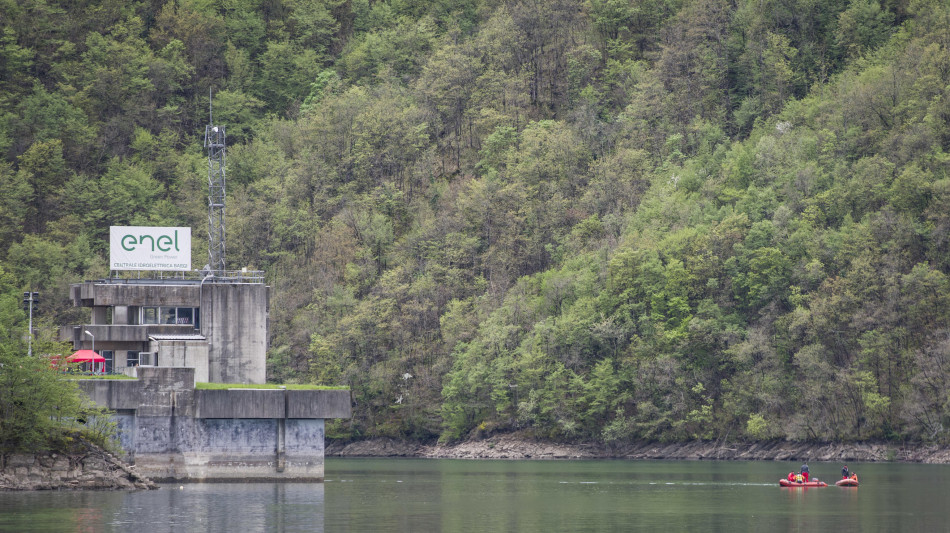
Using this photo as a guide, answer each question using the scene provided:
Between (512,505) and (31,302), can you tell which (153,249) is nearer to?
(31,302)

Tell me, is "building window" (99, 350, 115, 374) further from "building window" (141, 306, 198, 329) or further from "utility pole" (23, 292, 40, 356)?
"utility pole" (23, 292, 40, 356)

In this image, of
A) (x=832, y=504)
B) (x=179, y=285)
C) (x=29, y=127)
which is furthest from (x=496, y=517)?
(x=29, y=127)

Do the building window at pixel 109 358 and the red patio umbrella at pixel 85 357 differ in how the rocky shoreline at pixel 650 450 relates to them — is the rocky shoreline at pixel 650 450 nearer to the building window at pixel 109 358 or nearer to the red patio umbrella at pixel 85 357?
the building window at pixel 109 358

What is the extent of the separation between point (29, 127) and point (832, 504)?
421 ft

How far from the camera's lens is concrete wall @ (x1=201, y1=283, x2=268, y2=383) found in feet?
299

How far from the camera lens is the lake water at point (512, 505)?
188 ft

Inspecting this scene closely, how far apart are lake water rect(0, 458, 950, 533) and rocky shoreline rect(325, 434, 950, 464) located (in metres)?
15.0

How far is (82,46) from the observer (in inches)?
7244

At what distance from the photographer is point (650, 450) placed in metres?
126

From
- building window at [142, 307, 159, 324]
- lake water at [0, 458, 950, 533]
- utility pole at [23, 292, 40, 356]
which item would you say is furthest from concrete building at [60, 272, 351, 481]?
building window at [142, 307, 159, 324]

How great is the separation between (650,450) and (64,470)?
66.1 meters

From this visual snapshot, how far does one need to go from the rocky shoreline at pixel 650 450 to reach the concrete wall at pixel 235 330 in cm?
4381

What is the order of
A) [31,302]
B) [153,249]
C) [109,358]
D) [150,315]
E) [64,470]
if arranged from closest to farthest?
[64,470]
[31,302]
[150,315]
[109,358]
[153,249]

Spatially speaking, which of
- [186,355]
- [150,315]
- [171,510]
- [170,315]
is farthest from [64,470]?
[150,315]
